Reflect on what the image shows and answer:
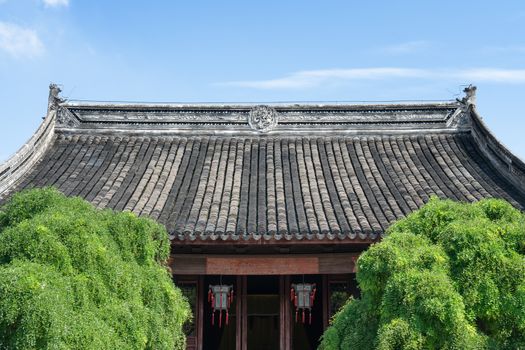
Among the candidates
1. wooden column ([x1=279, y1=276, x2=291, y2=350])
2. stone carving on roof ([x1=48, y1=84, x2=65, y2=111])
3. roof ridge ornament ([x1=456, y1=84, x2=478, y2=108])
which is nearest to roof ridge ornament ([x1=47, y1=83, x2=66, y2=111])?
stone carving on roof ([x1=48, y1=84, x2=65, y2=111])

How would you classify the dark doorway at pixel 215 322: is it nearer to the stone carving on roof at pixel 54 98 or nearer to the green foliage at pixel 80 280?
the green foliage at pixel 80 280

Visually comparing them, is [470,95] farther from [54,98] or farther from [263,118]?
[54,98]

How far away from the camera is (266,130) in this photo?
44.9 feet

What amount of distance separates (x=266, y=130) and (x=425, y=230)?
814cm

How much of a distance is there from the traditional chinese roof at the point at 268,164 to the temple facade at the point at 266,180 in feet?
0.09

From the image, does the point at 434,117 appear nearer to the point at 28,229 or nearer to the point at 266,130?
the point at 266,130

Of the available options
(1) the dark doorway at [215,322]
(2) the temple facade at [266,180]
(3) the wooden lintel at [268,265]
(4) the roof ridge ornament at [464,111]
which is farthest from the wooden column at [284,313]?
(4) the roof ridge ornament at [464,111]

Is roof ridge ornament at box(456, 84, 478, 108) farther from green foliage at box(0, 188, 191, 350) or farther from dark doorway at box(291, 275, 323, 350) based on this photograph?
green foliage at box(0, 188, 191, 350)

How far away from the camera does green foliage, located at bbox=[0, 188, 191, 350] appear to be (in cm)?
466

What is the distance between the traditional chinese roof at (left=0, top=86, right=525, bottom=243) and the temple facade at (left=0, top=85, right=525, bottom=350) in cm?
3

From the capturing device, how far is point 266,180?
460 inches

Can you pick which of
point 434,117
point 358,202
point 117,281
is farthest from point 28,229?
point 434,117

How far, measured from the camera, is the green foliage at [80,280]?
466 cm

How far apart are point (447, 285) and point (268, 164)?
24.7 feet
